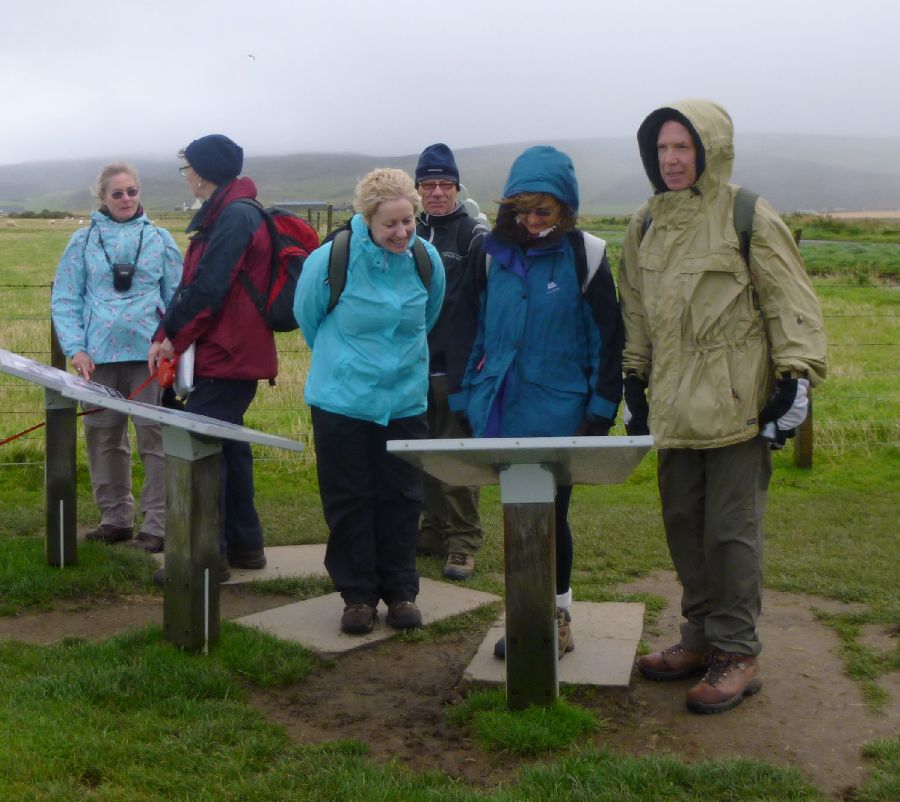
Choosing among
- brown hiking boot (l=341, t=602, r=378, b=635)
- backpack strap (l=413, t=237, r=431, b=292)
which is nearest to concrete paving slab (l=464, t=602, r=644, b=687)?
brown hiking boot (l=341, t=602, r=378, b=635)

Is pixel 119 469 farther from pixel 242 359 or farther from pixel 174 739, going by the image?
pixel 174 739

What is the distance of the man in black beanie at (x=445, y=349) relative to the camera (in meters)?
6.44

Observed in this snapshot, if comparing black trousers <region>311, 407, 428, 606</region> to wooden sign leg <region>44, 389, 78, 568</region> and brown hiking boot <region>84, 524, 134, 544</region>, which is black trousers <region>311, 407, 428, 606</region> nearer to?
wooden sign leg <region>44, 389, 78, 568</region>

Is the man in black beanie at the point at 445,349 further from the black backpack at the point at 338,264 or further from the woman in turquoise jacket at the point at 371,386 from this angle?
the black backpack at the point at 338,264

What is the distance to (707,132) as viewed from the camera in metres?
4.37

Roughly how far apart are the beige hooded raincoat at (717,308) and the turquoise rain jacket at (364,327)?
1235mm

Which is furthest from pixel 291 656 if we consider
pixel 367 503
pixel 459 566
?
pixel 459 566

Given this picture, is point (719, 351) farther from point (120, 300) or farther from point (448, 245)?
point (120, 300)

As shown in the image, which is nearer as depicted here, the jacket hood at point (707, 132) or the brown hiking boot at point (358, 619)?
the jacket hood at point (707, 132)

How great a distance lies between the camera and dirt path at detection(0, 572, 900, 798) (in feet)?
13.3

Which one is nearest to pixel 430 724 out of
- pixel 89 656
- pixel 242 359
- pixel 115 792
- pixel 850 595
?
pixel 115 792

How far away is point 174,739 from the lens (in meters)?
4.04

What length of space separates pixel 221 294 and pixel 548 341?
1985 millimetres

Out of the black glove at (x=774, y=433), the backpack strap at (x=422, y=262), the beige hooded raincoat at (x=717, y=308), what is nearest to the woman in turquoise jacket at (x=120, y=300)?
the backpack strap at (x=422, y=262)
